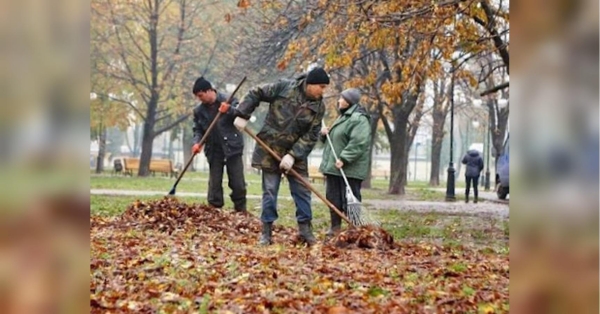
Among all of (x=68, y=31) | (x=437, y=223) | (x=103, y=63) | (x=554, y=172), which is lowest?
(x=437, y=223)

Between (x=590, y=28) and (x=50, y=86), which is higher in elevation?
(x=590, y=28)

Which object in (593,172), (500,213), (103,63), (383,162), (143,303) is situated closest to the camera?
(593,172)

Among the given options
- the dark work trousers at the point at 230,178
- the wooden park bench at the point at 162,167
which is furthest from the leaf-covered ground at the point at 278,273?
the wooden park bench at the point at 162,167

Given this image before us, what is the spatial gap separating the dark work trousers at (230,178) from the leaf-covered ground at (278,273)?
1.31m

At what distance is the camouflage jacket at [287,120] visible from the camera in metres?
7.28

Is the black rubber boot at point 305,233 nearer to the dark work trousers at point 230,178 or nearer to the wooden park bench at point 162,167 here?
the dark work trousers at point 230,178

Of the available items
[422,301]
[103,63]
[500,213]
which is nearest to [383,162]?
[103,63]

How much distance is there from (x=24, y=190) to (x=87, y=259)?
0.97ft

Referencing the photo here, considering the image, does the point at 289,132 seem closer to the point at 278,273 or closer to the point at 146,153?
the point at 278,273

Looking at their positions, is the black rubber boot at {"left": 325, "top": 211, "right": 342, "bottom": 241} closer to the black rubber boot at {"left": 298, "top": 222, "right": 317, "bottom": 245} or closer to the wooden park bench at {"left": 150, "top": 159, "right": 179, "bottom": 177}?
the black rubber boot at {"left": 298, "top": 222, "right": 317, "bottom": 245}

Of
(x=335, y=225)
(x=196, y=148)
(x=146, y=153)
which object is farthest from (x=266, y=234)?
(x=146, y=153)

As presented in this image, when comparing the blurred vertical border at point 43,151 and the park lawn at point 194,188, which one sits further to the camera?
the park lawn at point 194,188

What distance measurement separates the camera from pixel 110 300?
4418mm

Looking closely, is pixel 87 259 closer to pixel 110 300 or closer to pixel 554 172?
pixel 554 172
